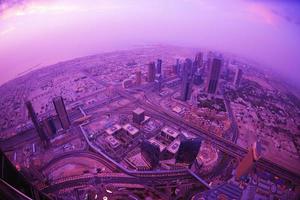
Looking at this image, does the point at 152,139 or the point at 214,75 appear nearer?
the point at 152,139

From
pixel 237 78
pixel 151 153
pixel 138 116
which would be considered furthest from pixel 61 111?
pixel 237 78

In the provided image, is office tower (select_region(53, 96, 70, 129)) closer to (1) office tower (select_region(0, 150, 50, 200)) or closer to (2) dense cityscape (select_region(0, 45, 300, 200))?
(2) dense cityscape (select_region(0, 45, 300, 200))

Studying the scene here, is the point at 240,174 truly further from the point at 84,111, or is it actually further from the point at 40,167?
the point at 84,111

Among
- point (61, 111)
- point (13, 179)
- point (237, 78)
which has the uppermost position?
point (13, 179)

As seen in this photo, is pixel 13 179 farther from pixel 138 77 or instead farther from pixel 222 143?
pixel 138 77

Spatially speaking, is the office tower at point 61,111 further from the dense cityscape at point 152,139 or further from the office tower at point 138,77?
the office tower at point 138,77

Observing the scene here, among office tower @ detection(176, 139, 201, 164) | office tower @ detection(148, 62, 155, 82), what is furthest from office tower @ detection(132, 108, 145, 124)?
office tower @ detection(148, 62, 155, 82)
